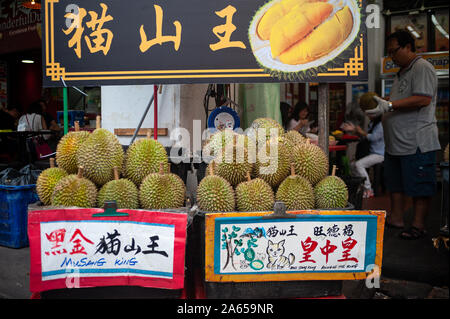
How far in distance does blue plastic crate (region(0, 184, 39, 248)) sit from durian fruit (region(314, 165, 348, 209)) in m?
2.90

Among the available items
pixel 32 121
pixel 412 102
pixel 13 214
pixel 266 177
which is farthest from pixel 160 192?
pixel 32 121

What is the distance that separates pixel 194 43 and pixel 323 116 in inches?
34.8

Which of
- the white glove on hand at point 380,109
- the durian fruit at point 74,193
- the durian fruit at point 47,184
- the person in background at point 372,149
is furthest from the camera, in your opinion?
the person in background at point 372,149

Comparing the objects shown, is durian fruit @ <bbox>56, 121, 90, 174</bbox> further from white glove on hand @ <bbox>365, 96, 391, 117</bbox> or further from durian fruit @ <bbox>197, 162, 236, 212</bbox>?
white glove on hand @ <bbox>365, 96, 391, 117</bbox>

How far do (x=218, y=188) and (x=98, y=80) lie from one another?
1.09 metres

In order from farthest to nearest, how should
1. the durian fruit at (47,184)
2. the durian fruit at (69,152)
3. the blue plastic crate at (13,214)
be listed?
the blue plastic crate at (13,214) → the durian fruit at (69,152) → the durian fruit at (47,184)

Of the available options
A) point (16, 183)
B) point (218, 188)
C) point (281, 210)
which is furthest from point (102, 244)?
point (16, 183)

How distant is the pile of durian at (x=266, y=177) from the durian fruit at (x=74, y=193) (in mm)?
517

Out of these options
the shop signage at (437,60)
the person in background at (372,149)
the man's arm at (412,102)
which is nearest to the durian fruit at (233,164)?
the man's arm at (412,102)

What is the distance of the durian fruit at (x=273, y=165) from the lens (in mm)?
1909

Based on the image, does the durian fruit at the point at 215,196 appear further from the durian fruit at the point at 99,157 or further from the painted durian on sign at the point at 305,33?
the painted durian on sign at the point at 305,33

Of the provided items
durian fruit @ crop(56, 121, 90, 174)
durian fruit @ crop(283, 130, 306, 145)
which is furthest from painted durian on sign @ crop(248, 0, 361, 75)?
durian fruit @ crop(56, 121, 90, 174)
